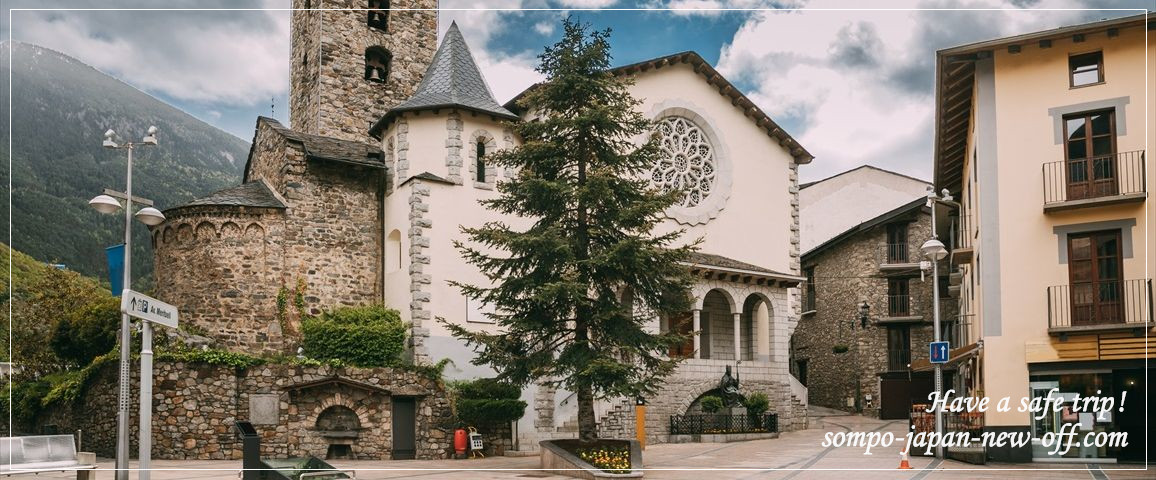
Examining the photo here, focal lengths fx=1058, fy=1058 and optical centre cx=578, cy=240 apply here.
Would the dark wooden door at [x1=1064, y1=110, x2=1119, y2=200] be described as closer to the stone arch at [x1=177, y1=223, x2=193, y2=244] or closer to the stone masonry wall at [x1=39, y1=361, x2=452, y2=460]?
the stone masonry wall at [x1=39, y1=361, x2=452, y2=460]

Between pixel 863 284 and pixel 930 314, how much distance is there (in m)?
3.07

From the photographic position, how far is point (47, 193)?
60.4 m

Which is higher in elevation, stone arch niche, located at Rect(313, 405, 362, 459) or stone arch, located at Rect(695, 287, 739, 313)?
stone arch, located at Rect(695, 287, 739, 313)

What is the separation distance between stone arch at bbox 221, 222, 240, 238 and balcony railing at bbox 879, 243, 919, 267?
27.8 meters

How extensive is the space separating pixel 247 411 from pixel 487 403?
20.2 feet

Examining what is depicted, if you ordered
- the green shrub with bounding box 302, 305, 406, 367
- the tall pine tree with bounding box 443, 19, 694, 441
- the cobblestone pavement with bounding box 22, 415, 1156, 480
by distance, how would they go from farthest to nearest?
the green shrub with bounding box 302, 305, 406, 367, the tall pine tree with bounding box 443, 19, 694, 441, the cobblestone pavement with bounding box 22, 415, 1156, 480

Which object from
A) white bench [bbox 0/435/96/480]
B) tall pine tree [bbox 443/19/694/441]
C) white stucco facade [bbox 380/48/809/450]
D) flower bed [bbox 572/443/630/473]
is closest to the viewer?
white bench [bbox 0/435/96/480]

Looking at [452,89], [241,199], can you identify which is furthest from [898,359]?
[241,199]

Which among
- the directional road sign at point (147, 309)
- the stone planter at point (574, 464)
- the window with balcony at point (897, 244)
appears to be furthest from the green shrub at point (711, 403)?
the directional road sign at point (147, 309)

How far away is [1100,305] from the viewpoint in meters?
21.6

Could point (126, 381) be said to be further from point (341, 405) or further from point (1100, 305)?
point (1100, 305)

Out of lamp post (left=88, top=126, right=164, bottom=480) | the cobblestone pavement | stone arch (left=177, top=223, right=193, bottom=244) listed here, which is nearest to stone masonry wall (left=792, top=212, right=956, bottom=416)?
the cobblestone pavement

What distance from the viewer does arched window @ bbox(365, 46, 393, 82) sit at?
39.5m

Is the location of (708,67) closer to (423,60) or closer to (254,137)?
(423,60)
